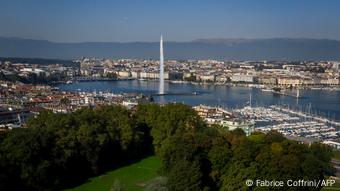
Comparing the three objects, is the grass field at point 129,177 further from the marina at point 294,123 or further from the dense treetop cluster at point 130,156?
the marina at point 294,123

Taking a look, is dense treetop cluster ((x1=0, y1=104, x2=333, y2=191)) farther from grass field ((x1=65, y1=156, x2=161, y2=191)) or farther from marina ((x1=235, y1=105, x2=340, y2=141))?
marina ((x1=235, y1=105, x2=340, y2=141))

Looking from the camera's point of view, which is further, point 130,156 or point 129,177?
point 130,156

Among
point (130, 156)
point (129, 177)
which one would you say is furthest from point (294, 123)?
point (129, 177)

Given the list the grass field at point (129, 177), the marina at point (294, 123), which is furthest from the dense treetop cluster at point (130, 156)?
the marina at point (294, 123)

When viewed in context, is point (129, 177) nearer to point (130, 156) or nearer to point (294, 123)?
point (130, 156)

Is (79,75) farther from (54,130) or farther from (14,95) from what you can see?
(54,130)

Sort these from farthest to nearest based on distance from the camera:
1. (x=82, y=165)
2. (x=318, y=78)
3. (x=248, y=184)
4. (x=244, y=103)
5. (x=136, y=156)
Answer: (x=318, y=78) < (x=244, y=103) < (x=136, y=156) < (x=82, y=165) < (x=248, y=184)

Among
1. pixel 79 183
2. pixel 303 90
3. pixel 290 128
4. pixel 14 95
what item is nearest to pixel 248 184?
pixel 79 183

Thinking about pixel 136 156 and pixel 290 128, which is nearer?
pixel 136 156
